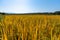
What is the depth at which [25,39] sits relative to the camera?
147 centimetres

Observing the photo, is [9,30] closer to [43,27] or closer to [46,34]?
[46,34]

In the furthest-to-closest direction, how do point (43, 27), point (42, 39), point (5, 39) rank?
point (43, 27), point (42, 39), point (5, 39)

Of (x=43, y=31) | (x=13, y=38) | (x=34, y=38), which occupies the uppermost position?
(x=34, y=38)

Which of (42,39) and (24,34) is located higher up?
(24,34)

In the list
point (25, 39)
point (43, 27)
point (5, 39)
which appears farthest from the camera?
point (43, 27)

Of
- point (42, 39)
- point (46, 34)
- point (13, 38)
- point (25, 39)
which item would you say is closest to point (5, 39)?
point (25, 39)

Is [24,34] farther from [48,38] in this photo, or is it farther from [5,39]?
[48,38]

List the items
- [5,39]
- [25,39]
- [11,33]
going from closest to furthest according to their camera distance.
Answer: [5,39]
[25,39]
[11,33]

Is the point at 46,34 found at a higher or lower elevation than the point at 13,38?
lower

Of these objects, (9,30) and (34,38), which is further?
(9,30)

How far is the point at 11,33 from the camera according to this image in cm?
164

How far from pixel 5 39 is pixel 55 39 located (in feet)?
1.25

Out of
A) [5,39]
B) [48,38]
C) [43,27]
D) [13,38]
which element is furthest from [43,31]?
[5,39]

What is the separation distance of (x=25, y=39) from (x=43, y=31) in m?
A: 0.88
